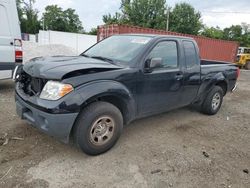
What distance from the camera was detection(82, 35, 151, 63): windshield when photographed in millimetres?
4031

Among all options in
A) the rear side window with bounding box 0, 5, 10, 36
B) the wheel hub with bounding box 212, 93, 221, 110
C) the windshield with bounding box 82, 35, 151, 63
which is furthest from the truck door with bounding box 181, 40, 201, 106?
the rear side window with bounding box 0, 5, 10, 36

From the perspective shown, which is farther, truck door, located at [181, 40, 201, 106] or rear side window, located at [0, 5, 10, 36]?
rear side window, located at [0, 5, 10, 36]

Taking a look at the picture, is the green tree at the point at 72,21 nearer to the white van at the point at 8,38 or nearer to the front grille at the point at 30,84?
the white van at the point at 8,38

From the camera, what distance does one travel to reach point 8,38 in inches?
247

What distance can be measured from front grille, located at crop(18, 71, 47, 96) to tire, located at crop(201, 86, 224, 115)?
12.5ft

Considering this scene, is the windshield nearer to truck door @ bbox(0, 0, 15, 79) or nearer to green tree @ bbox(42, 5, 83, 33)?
truck door @ bbox(0, 0, 15, 79)

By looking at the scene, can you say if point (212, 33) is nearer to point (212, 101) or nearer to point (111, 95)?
point (212, 101)

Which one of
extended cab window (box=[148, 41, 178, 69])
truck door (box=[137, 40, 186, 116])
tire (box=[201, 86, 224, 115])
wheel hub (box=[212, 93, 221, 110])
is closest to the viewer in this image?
truck door (box=[137, 40, 186, 116])

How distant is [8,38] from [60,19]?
184 ft

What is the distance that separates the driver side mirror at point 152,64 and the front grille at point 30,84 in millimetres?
1582

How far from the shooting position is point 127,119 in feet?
12.8

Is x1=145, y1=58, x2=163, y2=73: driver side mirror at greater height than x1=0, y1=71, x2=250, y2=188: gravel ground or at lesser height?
greater

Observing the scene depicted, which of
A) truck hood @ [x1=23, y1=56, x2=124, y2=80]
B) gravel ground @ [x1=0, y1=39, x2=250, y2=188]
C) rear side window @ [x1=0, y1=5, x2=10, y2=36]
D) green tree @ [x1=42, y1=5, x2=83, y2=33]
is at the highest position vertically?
green tree @ [x1=42, y1=5, x2=83, y2=33]

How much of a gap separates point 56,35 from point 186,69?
86.8 feet
